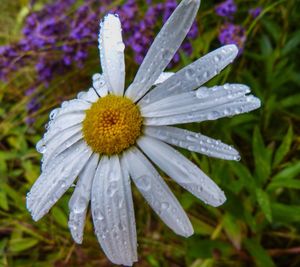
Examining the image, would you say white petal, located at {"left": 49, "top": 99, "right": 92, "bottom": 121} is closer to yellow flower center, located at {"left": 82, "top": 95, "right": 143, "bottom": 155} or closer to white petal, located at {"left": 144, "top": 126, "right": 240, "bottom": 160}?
yellow flower center, located at {"left": 82, "top": 95, "right": 143, "bottom": 155}

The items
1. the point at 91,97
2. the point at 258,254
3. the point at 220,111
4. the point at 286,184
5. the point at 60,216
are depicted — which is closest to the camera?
the point at 220,111

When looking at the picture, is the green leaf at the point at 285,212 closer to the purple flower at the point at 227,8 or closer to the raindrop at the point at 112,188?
the raindrop at the point at 112,188

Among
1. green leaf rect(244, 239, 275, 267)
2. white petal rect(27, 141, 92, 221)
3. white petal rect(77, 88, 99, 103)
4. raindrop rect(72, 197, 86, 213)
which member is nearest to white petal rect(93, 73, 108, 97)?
white petal rect(77, 88, 99, 103)

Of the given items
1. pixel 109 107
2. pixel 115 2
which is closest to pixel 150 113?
pixel 109 107

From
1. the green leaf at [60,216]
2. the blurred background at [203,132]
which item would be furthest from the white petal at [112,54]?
the green leaf at [60,216]

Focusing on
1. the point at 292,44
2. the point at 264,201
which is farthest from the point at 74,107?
the point at 292,44

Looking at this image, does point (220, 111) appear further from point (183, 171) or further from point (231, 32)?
Answer: point (231, 32)
